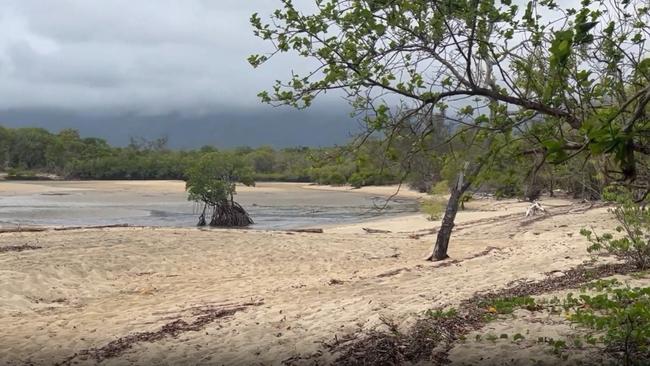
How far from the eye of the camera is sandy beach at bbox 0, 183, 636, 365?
23.0 ft

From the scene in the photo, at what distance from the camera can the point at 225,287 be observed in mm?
11555

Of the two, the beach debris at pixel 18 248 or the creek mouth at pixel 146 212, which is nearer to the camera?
the beach debris at pixel 18 248

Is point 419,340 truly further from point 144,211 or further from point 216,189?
point 144,211

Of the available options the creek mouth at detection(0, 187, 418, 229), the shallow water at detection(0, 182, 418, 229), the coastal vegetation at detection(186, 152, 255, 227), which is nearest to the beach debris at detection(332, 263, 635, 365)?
the shallow water at detection(0, 182, 418, 229)

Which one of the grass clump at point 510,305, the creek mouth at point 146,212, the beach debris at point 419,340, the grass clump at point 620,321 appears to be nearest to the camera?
the grass clump at point 620,321

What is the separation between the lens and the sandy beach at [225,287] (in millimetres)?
7012

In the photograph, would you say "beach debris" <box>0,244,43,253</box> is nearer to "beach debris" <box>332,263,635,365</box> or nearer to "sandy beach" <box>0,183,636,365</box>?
"sandy beach" <box>0,183,636,365</box>

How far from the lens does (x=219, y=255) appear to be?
16.0 m

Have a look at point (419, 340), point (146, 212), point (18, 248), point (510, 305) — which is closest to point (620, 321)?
point (510, 305)

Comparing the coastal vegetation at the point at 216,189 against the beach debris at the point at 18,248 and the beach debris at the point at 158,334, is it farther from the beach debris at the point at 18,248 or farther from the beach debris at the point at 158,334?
the beach debris at the point at 158,334

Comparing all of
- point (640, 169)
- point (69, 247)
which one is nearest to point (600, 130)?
point (640, 169)

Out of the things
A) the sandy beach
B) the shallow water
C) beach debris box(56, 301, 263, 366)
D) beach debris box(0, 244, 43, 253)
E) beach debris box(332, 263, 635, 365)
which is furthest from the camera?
the shallow water

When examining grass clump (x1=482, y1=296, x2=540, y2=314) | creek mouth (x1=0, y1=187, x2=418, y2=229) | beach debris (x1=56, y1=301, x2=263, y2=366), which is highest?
grass clump (x1=482, y1=296, x2=540, y2=314)

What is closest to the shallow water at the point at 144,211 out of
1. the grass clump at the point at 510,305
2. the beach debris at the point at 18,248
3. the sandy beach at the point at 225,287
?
the sandy beach at the point at 225,287
